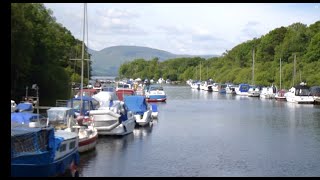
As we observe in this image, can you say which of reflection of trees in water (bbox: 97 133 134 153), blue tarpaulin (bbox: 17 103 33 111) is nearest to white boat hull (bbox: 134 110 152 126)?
reflection of trees in water (bbox: 97 133 134 153)

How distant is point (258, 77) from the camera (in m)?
116

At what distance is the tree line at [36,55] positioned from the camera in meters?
50.0

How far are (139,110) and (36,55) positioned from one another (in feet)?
88.5

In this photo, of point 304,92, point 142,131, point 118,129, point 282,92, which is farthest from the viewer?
point 282,92

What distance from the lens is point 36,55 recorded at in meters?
63.2

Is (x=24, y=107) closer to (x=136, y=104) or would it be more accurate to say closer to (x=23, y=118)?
(x=136, y=104)

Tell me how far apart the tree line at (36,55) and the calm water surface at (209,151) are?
16994mm

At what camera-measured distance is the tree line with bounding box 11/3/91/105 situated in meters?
50.0

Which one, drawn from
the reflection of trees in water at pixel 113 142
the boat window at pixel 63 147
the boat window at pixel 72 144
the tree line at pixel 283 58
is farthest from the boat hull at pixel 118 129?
the tree line at pixel 283 58

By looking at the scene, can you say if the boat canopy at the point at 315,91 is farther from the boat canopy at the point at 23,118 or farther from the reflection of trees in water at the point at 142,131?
the boat canopy at the point at 23,118

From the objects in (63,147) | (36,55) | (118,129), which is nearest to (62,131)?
(63,147)

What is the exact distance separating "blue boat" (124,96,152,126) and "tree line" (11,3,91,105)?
14.5m

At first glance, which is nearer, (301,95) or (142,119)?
(142,119)

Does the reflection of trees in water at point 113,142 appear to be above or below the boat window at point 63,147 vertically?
below
